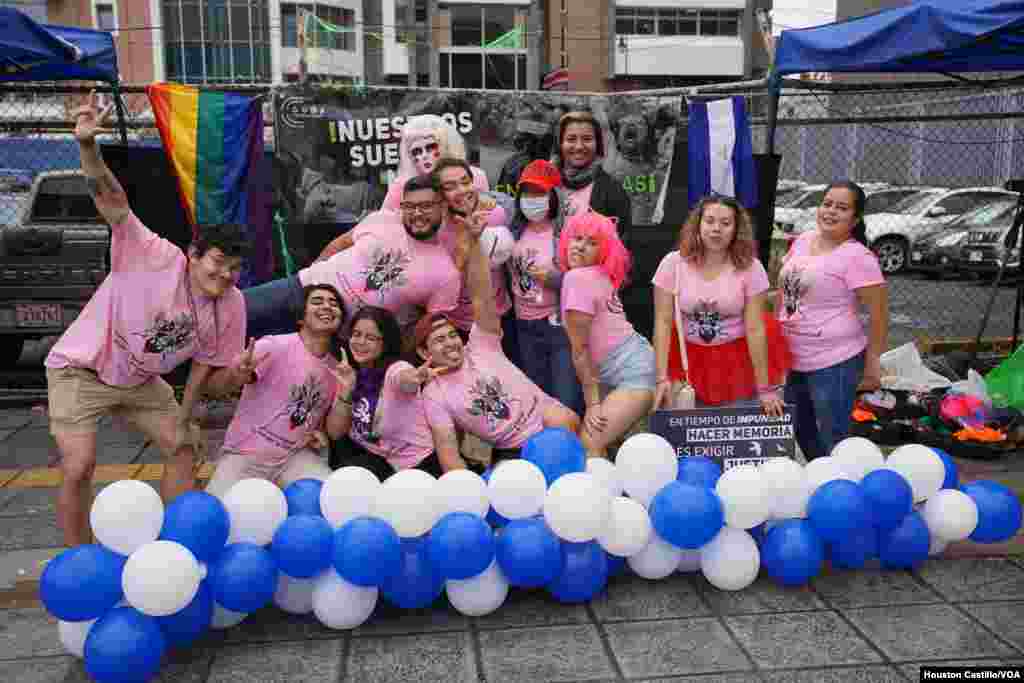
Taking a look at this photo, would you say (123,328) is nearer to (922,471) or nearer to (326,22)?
(922,471)

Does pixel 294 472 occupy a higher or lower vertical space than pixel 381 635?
higher

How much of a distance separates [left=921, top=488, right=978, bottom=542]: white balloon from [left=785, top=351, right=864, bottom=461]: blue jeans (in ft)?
2.20

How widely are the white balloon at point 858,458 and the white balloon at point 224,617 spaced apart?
8.09 ft

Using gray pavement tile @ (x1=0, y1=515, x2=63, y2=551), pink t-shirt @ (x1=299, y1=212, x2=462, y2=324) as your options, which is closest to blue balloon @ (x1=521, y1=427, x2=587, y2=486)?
pink t-shirt @ (x1=299, y1=212, x2=462, y2=324)

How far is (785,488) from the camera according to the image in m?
3.77

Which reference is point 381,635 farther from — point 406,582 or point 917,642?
point 917,642

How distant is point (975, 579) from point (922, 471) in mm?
514

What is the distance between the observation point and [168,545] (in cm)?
314

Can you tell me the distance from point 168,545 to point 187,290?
3.79 ft

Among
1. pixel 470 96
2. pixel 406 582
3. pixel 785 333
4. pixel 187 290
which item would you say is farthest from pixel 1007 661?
pixel 470 96

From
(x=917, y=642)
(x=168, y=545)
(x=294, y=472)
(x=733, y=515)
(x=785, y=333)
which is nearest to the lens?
(x=168, y=545)

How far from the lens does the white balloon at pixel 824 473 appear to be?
12.9 feet

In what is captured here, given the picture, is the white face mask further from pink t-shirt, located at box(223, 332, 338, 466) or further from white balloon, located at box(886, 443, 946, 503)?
white balloon, located at box(886, 443, 946, 503)

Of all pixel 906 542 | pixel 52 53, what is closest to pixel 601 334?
pixel 906 542
